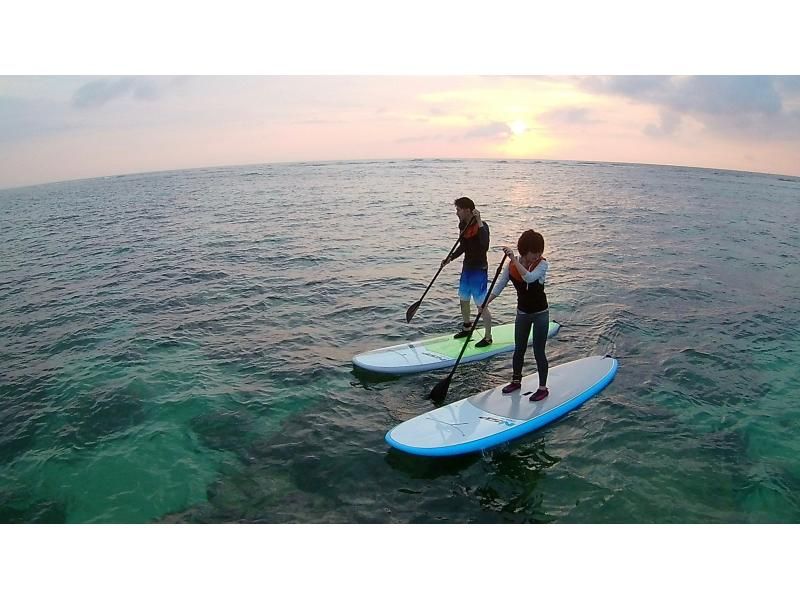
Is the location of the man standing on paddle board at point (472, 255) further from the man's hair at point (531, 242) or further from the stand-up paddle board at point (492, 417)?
the man's hair at point (531, 242)

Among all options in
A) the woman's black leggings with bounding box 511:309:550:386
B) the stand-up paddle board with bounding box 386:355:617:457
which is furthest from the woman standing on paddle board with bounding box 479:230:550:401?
the stand-up paddle board with bounding box 386:355:617:457

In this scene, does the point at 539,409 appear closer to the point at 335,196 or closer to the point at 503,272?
the point at 503,272

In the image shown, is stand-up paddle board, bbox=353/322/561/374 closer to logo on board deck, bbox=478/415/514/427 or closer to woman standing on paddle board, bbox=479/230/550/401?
woman standing on paddle board, bbox=479/230/550/401

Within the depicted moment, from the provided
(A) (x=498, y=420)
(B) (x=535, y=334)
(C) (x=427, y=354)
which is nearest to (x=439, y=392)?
(A) (x=498, y=420)

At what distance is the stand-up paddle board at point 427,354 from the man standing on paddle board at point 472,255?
10.4 inches

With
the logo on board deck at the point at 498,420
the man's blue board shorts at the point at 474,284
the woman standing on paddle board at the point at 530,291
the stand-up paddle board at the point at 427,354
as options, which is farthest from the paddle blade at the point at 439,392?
the man's blue board shorts at the point at 474,284

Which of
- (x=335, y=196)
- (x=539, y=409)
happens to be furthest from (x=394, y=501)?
(x=335, y=196)

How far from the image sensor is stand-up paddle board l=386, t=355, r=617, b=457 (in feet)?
23.0

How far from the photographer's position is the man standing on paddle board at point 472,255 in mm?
9203

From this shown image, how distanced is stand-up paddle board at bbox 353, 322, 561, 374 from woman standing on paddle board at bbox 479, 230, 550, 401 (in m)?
2.06

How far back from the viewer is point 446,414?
772 centimetres

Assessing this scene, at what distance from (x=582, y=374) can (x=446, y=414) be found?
2.90 m

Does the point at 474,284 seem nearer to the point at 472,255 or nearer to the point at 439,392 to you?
the point at 472,255

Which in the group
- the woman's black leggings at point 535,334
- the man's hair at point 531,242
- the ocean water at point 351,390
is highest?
the man's hair at point 531,242
